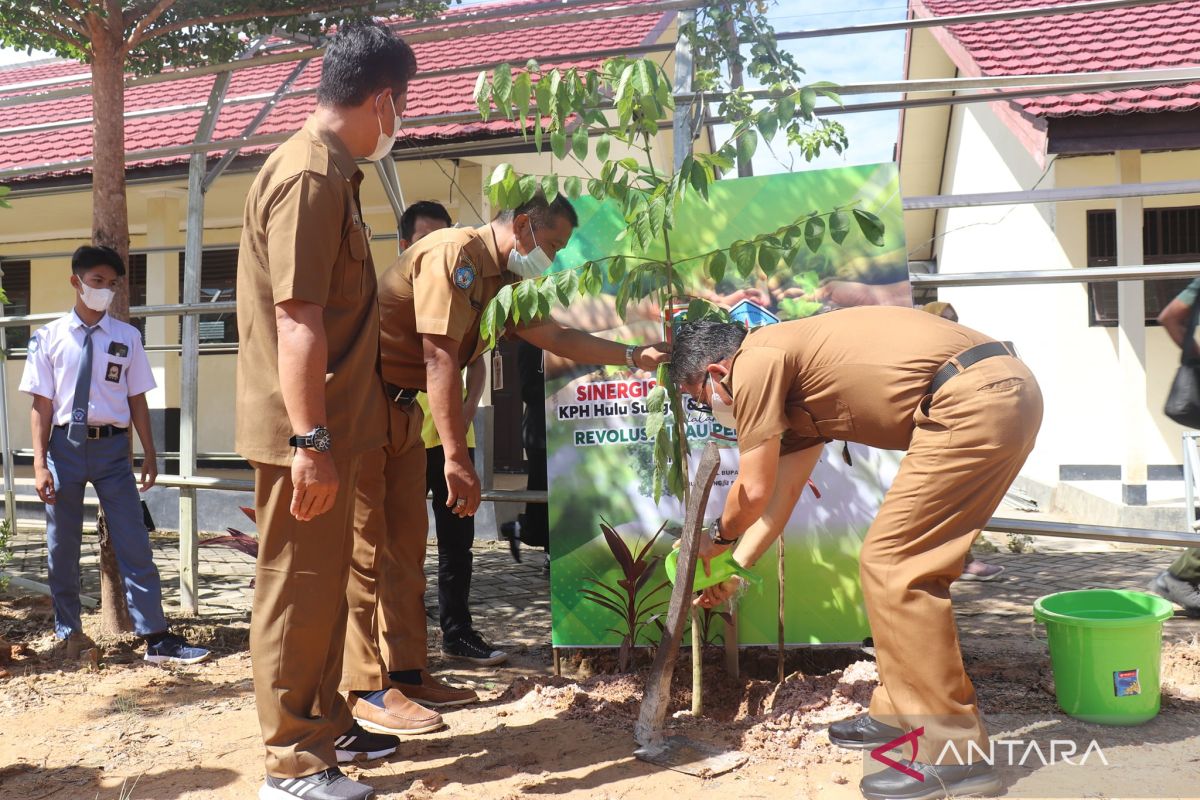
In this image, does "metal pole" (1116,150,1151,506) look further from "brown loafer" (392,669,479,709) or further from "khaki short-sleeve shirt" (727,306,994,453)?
"brown loafer" (392,669,479,709)

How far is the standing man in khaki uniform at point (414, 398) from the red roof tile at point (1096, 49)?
5055 mm

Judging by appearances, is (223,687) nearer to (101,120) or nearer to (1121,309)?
(101,120)

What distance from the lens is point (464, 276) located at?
3.20 metres

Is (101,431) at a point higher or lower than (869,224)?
lower

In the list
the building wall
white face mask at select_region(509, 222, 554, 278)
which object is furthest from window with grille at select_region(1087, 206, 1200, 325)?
white face mask at select_region(509, 222, 554, 278)

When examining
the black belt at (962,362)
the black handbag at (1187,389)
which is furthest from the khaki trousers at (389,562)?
the black handbag at (1187,389)

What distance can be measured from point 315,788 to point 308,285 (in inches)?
50.4

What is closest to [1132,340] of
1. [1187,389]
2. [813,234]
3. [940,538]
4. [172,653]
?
[1187,389]

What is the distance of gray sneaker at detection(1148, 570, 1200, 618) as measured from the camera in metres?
4.52

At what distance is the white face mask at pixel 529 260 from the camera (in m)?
3.42

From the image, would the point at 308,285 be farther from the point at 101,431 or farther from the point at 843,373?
the point at 101,431

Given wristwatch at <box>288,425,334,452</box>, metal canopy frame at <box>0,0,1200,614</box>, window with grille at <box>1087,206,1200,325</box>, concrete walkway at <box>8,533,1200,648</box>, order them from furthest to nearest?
window with grille at <box>1087,206,1200,325</box> < concrete walkway at <box>8,533,1200,648</box> < metal canopy frame at <box>0,0,1200,614</box> < wristwatch at <box>288,425,334,452</box>

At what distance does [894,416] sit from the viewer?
280cm

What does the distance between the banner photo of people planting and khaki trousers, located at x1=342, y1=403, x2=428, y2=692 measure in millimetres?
545
